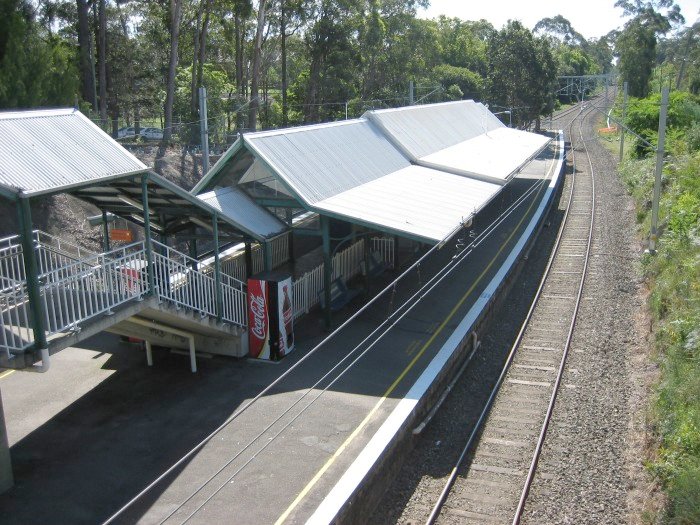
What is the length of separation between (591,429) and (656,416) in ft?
3.85

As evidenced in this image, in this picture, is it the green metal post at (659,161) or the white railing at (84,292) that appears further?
the green metal post at (659,161)

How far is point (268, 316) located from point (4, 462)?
605 centimetres

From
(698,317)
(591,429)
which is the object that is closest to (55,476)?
(591,429)

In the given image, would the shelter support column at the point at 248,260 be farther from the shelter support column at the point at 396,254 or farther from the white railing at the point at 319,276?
the shelter support column at the point at 396,254

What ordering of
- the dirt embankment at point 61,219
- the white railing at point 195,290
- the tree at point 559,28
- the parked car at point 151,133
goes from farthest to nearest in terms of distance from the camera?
the tree at point 559,28
the parked car at point 151,133
the dirt embankment at point 61,219
the white railing at point 195,290

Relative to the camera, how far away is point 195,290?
14.1m

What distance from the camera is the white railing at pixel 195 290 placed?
43.3 feet

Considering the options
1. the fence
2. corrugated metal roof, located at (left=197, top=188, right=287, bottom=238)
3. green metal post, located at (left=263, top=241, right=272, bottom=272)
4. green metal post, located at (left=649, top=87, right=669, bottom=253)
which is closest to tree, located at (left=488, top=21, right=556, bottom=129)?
green metal post, located at (left=649, top=87, right=669, bottom=253)

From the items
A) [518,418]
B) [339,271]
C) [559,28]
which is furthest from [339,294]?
[559,28]

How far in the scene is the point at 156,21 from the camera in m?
48.2

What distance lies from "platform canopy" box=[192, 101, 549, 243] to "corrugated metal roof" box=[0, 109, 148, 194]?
4.92m

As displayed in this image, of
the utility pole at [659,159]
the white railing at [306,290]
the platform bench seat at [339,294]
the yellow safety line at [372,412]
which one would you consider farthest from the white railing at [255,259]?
the utility pole at [659,159]

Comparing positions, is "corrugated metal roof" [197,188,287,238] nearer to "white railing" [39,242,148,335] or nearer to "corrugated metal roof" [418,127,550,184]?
"white railing" [39,242,148,335]

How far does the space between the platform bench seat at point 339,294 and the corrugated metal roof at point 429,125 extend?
7.63 m
